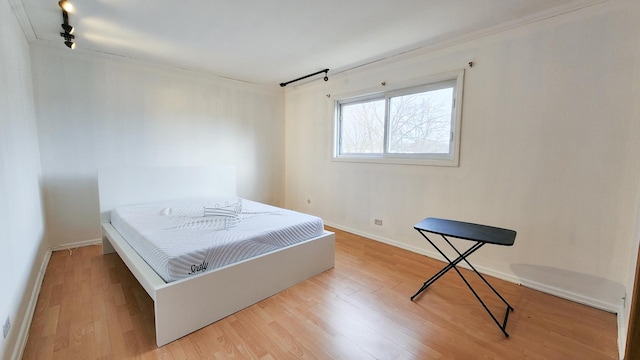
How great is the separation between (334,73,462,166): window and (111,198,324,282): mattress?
5.06 ft

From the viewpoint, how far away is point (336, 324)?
6.00ft

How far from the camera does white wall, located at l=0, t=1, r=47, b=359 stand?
1.49 metres

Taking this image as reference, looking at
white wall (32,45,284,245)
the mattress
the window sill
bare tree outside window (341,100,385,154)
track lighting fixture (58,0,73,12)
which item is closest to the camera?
the mattress

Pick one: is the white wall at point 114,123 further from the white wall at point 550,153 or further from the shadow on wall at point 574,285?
the shadow on wall at point 574,285

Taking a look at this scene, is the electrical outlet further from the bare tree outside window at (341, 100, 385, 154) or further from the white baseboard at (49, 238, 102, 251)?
the bare tree outside window at (341, 100, 385, 154)

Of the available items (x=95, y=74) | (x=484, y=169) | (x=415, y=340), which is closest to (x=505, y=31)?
(x=484, y=169)

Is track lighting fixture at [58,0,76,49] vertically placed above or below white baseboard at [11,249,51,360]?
above

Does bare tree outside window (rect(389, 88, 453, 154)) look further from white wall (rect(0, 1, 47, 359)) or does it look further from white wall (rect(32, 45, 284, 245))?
white wall (rect(0, 1, 47, 359))

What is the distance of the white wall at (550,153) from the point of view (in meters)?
1.96

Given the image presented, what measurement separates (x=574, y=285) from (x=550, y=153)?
3.66ft

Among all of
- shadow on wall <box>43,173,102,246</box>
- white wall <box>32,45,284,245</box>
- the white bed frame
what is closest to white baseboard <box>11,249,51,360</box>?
the white bed frame

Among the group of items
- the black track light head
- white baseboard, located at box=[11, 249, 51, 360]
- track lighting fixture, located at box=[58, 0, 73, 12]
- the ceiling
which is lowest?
white baseboard, located at box=[11, 249, 51, 360]

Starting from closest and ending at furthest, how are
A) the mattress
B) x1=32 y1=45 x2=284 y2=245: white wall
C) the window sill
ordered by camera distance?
the mattress < the window sill < x1=32 y1=45 x2=284 y2=245: white wall

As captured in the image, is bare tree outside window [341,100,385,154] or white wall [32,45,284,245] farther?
bare tree outside window [341,100,385,154]
